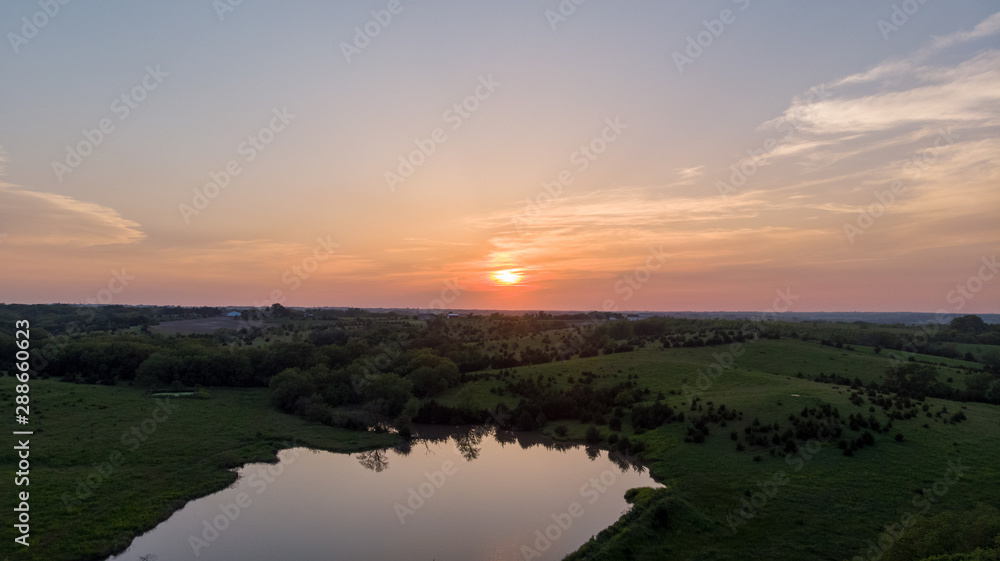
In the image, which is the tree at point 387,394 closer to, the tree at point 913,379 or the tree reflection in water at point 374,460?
the tree reflection in water at point 374,460

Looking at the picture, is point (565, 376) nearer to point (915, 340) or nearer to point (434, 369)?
point (434, 369)

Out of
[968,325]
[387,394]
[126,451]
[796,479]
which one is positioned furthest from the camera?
[968,325]

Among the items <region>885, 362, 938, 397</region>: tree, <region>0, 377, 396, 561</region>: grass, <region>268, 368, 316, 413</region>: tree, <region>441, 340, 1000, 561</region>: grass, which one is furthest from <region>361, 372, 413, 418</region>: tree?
<region>885, 362, 938, 397</region>: tree

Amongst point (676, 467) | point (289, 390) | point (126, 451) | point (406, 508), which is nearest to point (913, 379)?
point (676, 467)

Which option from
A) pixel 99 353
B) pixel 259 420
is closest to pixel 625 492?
Answer: pixel 259 420

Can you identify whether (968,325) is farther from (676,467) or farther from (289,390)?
(289,390)

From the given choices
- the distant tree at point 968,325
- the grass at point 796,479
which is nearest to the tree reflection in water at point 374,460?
the grass at point 796,479
